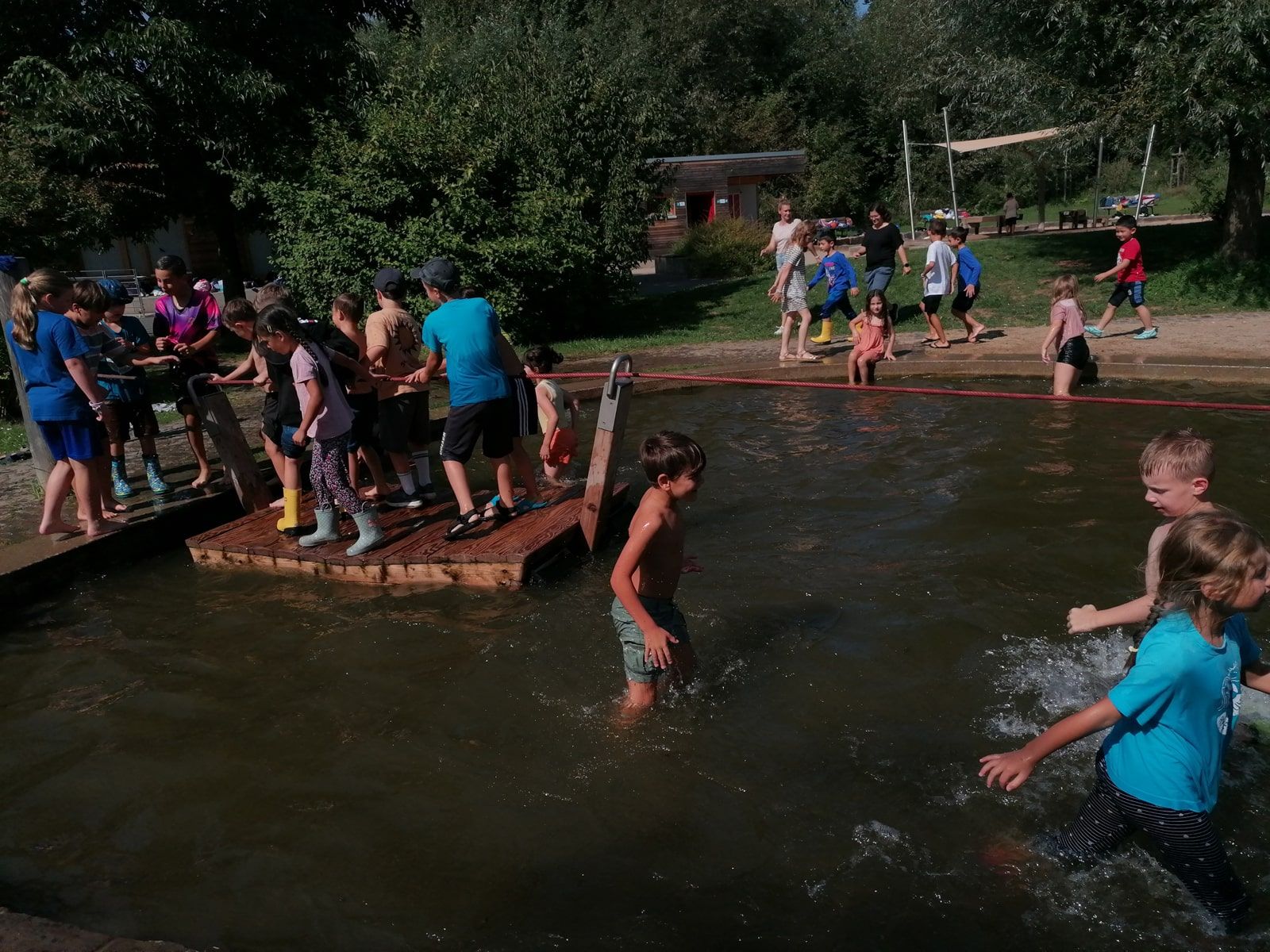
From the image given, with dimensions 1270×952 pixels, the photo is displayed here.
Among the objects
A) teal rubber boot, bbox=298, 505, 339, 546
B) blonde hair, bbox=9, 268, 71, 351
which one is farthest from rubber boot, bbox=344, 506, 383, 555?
blonde hair, bbox=9, 268, 71, 351

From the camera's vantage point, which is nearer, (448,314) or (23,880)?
(23,880)

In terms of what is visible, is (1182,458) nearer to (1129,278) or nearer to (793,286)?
→ (793,286)

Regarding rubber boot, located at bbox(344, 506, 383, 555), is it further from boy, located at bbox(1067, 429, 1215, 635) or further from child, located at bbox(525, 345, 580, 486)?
boy, located at bbox(1067, 429, 1215, 635)

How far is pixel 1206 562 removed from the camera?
2943mm

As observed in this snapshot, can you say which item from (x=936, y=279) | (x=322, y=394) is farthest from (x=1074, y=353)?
(x=322, y=394)

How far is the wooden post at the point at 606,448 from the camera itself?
7.02 m

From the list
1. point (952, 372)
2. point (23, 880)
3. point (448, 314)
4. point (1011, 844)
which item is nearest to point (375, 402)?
point (448, 314)

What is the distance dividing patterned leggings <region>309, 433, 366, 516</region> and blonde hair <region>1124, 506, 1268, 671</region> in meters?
5.11

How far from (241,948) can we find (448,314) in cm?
420

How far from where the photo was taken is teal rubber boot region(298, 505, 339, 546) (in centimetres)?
718

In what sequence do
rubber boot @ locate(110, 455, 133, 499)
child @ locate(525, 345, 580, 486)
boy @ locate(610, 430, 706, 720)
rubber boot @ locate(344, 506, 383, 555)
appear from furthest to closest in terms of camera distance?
rubber boot @ locate(110, 455, 133, 499)
child @ locate(525, 345, 580, 486)
rubber boot @ locate(344, 506, 383, 555)
boy @ locate(610, 430, 706, 720)

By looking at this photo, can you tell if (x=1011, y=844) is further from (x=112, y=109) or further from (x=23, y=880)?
(x=112, y=109)

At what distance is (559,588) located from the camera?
6.79 meters

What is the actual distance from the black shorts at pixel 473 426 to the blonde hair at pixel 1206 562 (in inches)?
183
